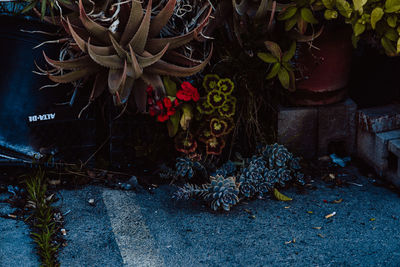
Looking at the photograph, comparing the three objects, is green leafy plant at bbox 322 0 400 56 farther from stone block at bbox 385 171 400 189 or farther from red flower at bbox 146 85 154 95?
red flower at bbox 146 85 154 95

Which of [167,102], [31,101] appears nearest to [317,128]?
[167,102]

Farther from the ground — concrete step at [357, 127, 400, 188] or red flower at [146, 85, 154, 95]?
red flower at [146, 85, 154, 95]

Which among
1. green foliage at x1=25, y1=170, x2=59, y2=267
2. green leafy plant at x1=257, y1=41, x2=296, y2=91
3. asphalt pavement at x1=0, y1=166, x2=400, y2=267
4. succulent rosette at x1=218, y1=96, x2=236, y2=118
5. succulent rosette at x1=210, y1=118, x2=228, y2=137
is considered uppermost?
green leafy plant at x1=257, y1=41, x2=296, y2=91

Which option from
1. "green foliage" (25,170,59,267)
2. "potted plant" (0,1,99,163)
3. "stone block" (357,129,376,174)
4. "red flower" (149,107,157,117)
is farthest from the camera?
"stone block" (357,129,376,174)

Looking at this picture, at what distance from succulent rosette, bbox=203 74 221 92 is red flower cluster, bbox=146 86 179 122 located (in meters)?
0.18

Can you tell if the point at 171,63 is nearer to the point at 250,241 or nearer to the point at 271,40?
the point at 271,40

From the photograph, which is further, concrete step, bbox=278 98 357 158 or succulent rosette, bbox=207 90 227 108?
concrete step, bbox=278 98 357 158

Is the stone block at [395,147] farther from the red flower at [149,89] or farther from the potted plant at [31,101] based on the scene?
the potted plant at [31,101]

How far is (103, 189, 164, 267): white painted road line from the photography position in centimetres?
236

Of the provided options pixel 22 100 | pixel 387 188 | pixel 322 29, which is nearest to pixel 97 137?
pixel 22 100

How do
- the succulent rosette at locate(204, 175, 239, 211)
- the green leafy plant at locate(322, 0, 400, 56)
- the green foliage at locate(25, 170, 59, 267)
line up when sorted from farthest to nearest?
the succulent rosette at locate(204, 175, 239, 211) < the green leafy plant at locate(322, 0, 400, 56) < the green foliage at locate(25, 170, 59, 267)

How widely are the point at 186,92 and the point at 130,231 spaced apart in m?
0.75

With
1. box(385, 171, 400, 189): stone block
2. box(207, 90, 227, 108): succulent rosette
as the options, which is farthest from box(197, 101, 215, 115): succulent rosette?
box(385, 171, 400, 189): stone block

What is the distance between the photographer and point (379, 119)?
304 centimetres
